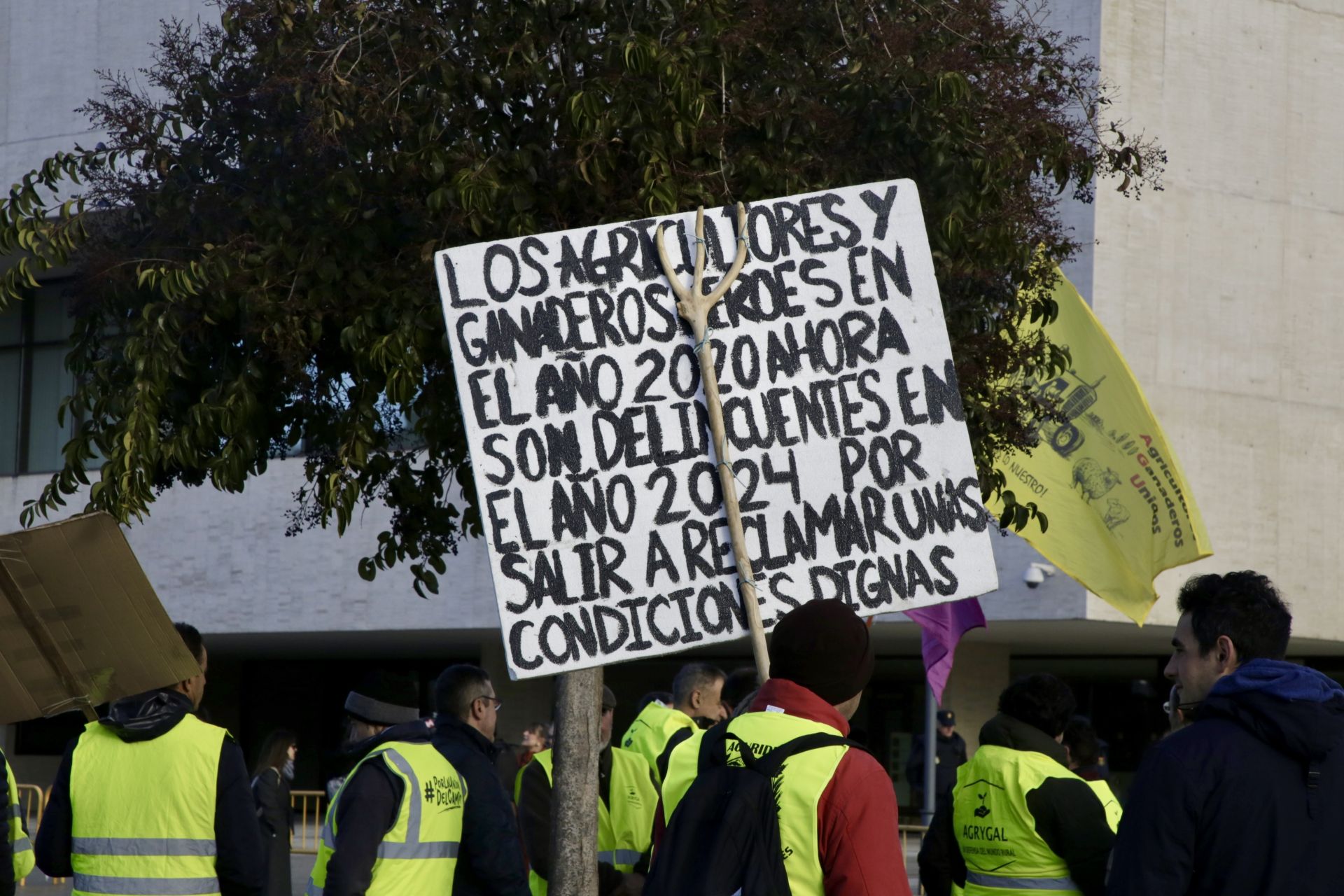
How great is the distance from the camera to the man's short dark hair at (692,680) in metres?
7.51

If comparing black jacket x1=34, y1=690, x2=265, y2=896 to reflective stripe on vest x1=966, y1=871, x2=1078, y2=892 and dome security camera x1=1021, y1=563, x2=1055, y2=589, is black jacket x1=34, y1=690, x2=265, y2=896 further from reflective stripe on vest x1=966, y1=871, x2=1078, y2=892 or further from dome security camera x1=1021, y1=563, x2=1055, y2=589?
dome security camera x1=1021, y1=563, x2=1055, y2=589

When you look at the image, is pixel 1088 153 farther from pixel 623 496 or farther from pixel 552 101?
pixel 623 496

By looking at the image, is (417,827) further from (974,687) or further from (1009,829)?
(974,687)

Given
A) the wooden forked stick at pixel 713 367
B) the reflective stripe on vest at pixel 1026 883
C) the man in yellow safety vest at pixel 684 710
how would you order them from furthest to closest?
the man in yellow safety vest at pixel 684 710 < the reflective stripe on vest at pixel 1026 883 < the wooden forked stick at pixel 713 367

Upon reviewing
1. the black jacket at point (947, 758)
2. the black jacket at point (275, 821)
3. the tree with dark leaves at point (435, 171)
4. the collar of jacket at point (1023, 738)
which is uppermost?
the tree with dark leaves at point (435, 171)

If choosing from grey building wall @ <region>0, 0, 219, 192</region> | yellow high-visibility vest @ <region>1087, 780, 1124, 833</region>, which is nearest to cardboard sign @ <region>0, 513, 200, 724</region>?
yellow high-visibility vest @ <region>1087, 780, 1124, 833</region>

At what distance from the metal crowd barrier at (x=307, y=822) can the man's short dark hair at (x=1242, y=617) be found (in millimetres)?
14474

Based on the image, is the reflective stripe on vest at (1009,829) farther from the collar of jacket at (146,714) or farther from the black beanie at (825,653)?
the collar of jacket at (146,714)

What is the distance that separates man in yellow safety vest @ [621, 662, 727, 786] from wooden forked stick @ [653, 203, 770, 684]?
2.78 m

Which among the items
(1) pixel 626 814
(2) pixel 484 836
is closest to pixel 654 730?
(1) pixel 626 814

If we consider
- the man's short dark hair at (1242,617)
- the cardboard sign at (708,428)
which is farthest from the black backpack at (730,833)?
the cardboard sign at (708,428)

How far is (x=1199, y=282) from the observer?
18812 millimetres

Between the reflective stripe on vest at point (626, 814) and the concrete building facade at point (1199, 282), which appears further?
the concrete building facade at point (1199, 282)

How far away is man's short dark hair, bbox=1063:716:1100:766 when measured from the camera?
263 inches
